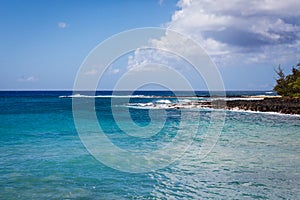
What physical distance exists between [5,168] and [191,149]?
27.1 ft

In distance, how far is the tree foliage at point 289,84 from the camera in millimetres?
53188

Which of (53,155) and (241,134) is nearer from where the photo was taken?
(53,155)

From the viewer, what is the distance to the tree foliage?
53.2 meters

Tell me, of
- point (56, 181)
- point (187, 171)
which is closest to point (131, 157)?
point (187, 171)

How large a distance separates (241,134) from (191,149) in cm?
629

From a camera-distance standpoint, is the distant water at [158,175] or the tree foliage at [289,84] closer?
the distant water at [158,175]

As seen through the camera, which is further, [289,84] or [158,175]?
[289,84]

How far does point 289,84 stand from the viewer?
5494 cm

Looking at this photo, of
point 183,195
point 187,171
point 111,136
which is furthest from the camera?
point 111,136

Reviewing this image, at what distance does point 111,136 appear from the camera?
64.6ft

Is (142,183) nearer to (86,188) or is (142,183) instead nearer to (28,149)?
(86,188)

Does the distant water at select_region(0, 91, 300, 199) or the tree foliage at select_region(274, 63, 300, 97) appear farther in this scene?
the tree foliage at select_region(274, 63, 300, 97)

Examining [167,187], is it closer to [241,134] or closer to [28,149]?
[28,149]

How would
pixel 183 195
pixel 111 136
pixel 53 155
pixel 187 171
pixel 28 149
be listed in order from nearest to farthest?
1. pixel 183 195
2. pixel 187 171
3. pixel 53 155
4. pixel 28 149
5. pixel 111 136
